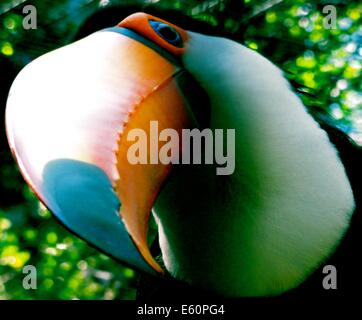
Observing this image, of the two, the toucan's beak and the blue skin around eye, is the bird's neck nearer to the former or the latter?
the toucan's beak

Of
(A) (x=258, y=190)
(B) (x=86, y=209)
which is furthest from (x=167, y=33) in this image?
(B) (x=86, y=209)

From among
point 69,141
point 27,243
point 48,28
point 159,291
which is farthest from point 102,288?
point 69,141

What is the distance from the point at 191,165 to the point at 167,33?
30cm

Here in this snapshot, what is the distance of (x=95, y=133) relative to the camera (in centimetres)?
103

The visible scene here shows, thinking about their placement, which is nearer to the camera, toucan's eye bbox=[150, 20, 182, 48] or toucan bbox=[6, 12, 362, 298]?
toucan bbox=[6, 12, 362, 298]

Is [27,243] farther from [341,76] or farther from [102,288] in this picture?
[341,76]

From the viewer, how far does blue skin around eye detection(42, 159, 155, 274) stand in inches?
37.5

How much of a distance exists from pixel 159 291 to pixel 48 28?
1.01m

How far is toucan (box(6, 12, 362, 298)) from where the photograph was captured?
995 mm

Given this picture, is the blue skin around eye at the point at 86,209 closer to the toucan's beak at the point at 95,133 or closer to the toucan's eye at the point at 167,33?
the toucan's beak at the point at 95,133

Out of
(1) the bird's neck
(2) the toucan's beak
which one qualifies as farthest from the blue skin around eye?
(1) the bird's neck

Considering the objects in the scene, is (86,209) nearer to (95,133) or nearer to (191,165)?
(95,133)

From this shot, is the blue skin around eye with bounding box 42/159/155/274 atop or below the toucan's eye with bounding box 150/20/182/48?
below

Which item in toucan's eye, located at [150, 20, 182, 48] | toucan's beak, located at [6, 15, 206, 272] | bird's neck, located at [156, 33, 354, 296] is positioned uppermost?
toucan's eye, located at [150, 20, 182, 48]
